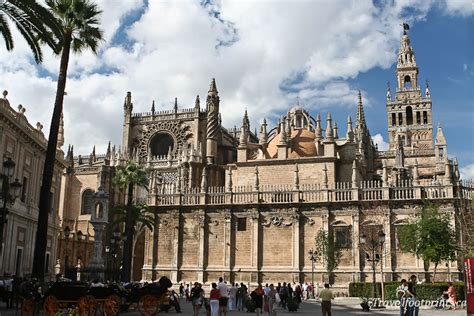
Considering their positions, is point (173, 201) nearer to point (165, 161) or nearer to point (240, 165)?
point (240, 165)

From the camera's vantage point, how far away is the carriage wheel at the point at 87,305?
1252 cm

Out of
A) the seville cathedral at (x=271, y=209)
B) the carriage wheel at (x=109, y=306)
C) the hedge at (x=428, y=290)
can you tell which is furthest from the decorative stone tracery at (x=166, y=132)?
the carriage wheel at (x=109, y=306)

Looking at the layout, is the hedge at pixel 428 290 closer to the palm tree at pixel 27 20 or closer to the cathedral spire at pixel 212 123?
the palm tree at pixel 27 20

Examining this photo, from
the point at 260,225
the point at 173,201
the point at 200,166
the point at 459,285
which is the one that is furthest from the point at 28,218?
the point at 459,285

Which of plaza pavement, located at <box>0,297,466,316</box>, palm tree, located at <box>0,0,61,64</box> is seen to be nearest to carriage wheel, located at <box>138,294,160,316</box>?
plaza pavement, located at <box>0,297,466,316</box>

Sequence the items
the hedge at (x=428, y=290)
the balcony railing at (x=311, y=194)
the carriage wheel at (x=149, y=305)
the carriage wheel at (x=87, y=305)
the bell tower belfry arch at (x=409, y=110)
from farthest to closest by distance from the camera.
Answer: the bell tower belfry arch at (x=409, y=110)
the balcony railing at (x=311, y=194)
the hedge at (x=428, y=290)
the carriage wheel at (x=149, y=305)
the carriage wheel at (x=87, y=305)

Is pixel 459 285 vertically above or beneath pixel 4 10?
beneath

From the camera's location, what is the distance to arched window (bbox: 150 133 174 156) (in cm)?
5447

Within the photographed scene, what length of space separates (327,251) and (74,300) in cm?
2143

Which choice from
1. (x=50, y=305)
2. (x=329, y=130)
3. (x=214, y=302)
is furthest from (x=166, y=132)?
(x=50, y=305)

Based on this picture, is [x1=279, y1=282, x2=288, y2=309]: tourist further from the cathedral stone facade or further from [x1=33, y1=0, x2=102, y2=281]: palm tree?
[x1=33, y1=0, x2=102, y2=281]: palm tree

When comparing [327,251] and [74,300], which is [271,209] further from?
[74,300]

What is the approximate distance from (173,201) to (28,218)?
1207cm

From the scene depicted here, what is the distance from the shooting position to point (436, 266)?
29.4m
